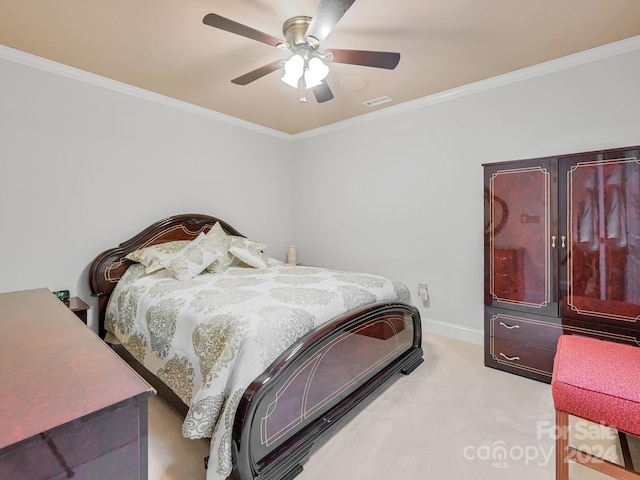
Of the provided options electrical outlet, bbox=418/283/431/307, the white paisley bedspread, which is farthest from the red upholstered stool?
electrical outlet, bbox=418/283/431/307

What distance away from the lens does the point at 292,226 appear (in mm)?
4840

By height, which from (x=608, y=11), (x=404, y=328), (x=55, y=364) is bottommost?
(x=404, y=328)

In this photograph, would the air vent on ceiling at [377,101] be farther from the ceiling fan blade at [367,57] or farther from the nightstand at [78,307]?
the nightstand at [78,307]

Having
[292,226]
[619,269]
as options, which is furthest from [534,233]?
[292,226]

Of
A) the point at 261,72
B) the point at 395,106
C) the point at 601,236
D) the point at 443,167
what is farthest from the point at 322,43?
the point at 601,236

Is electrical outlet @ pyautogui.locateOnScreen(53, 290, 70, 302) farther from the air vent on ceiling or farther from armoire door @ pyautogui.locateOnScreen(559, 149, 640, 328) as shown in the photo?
armoire door @ pyautogui.locateOnScreen(559, 149, 640, 328)

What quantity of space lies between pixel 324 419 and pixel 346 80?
2755 mm

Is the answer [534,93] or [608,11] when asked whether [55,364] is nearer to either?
[608,11]

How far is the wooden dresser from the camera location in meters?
0.52

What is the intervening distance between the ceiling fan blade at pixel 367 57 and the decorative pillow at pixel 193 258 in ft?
6.39

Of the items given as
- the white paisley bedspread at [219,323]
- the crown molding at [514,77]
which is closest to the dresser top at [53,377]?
the white paisley bedspread at [219,323]

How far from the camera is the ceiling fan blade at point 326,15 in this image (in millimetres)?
1480

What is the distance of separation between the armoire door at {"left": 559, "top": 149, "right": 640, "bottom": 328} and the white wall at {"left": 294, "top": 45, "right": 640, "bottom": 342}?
50cm

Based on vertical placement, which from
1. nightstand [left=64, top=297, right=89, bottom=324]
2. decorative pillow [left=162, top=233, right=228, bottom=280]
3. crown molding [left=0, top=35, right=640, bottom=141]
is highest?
crown molding [left=0, top=35, right=640, bottom=141]
